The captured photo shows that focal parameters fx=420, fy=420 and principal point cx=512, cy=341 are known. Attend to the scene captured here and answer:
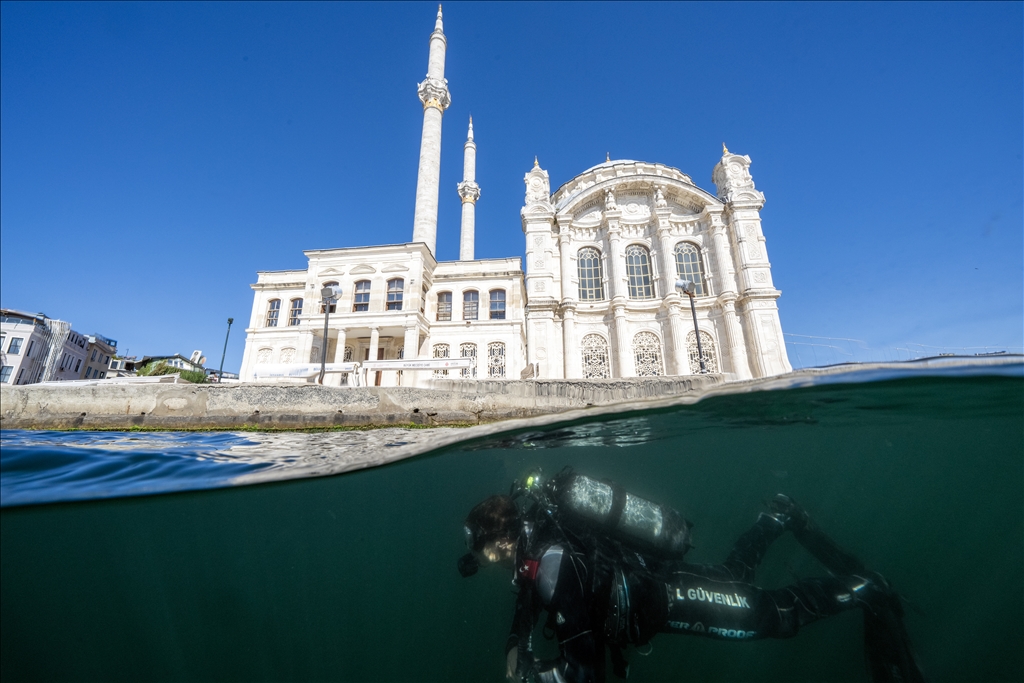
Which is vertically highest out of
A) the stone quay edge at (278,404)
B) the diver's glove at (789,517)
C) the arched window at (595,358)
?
the arched window at (595,358)

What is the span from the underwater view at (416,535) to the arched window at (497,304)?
16.8 m

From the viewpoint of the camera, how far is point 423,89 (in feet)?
97.1

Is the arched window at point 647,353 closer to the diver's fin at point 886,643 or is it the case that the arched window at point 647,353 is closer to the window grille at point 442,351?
the window grille at point 442,351

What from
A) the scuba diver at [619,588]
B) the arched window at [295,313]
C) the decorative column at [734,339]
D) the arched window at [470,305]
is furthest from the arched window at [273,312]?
the scuba diver at [619,588]

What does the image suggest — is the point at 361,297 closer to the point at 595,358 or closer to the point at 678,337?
the point at 595,358

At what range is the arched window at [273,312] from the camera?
1055 inches

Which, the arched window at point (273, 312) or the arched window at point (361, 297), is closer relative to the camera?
the arched window at point (361, 297)

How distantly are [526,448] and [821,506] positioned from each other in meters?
7.59

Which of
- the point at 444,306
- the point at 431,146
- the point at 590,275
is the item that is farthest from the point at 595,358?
the point at 431,146

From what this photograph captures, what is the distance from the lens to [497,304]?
25.1 meters

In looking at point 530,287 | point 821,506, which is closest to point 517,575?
point 821,506

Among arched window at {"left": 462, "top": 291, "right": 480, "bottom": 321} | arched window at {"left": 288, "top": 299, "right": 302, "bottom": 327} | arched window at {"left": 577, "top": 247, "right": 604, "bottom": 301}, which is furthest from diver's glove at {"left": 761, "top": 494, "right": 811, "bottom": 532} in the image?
arched window at {"left": 288, "top": 299, "right": 302, "bottom": 327}

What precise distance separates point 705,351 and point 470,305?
13.0 metres

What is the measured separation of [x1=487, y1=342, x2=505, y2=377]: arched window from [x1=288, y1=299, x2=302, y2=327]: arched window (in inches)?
499
